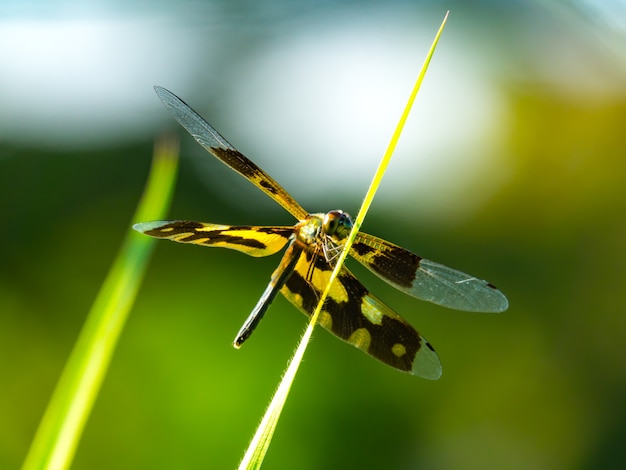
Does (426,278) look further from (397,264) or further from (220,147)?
(220,147)

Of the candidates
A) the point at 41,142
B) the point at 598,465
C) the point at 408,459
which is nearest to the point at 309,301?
the point at 408,459

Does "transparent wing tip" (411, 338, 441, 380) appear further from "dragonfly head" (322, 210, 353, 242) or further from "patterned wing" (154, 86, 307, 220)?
"patterned wing" (154, 86, 307, 220)

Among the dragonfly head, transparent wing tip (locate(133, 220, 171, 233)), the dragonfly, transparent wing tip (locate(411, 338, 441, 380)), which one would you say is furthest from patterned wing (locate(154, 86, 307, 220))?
transparent wing tip (locate(411, 338, 441, 380))

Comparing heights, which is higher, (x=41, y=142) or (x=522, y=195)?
(x=522, y=195)

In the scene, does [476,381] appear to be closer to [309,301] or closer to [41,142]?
[309,301]

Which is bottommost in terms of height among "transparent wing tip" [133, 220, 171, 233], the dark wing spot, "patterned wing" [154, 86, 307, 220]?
"transparent wing tip" [133, 220, 171, 233]

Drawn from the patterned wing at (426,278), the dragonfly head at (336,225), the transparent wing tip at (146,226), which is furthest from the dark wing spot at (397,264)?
the transparent wing tip at (146,226)

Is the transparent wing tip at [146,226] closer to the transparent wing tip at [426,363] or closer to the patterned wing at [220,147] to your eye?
the patterned wing at [220,147]
